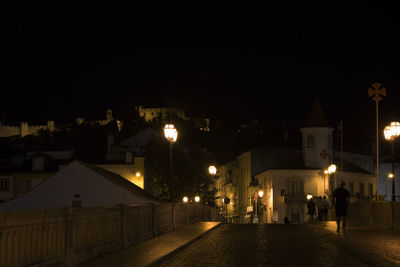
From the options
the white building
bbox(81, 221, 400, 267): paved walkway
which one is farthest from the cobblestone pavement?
the white building

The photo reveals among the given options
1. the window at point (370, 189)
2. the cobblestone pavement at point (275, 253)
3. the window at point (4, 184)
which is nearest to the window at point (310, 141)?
the window at point (370, 189)

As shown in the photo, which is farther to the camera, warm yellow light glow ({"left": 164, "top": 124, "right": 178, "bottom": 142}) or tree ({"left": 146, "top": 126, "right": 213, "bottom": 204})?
tree ({"left": 146, "top": 126, "right": 213, "bottom": 204})

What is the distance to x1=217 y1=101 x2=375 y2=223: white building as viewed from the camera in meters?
83.3

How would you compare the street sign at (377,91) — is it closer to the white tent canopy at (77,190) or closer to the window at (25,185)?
the white tent canopy at (77,190)

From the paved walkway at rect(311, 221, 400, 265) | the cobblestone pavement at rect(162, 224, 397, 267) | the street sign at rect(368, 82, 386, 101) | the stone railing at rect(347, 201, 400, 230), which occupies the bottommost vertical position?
the cobblestone pavement at rect(162, 224, 397, 267)

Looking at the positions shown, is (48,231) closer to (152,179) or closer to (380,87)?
(380,87)

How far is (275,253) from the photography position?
55.0 feet

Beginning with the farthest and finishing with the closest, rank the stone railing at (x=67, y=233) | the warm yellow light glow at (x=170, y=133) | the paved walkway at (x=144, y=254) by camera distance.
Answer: the warm yellow light glow at (x=170, y=133) < the paved walkway at (x=144, y=254) < the stone railing at (x=67, y=233)

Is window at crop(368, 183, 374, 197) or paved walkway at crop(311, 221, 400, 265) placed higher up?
window at crop(368, 183, 374, 197)

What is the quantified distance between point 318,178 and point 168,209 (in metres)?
60.5

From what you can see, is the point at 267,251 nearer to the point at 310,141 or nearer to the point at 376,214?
the point at 376,214

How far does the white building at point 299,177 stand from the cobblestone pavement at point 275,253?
186 ft

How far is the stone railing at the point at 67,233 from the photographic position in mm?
10133

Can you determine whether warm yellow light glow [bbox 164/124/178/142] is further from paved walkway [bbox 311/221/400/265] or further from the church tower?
the church tower
